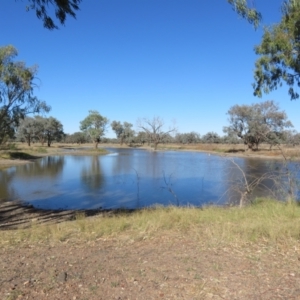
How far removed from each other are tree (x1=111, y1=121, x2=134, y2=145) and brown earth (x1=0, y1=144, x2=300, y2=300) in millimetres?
94649

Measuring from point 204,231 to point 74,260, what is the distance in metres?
2.41

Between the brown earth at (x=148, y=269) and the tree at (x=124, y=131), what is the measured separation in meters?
94.6

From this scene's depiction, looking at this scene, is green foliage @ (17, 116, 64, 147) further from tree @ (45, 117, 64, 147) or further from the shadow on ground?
the shadow on ground

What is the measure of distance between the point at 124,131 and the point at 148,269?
97369 mm

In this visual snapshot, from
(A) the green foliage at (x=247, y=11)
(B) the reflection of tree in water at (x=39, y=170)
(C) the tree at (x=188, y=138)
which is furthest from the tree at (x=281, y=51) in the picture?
(C) the tree at (x=188, y=138)

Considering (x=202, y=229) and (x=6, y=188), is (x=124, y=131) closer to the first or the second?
(x=6, y=188)

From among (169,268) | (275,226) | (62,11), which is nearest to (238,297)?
(169,268)

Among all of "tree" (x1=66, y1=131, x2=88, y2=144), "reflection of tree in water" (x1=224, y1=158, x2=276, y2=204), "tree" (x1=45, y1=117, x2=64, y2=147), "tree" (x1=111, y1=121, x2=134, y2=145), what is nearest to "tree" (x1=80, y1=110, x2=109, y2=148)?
"tree" (x1=45, y1=117, x2=64, y2=147)

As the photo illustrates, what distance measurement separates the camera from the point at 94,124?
239 ft

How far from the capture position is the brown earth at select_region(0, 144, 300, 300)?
10.6ft

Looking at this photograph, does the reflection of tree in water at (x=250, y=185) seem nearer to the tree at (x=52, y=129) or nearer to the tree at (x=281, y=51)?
the tree at (x=281, y=51)

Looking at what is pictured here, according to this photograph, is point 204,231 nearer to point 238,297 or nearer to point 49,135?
point 238,297

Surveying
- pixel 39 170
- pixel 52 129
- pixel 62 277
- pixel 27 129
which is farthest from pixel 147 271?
pixel 52 129

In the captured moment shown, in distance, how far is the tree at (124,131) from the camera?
328 feet
